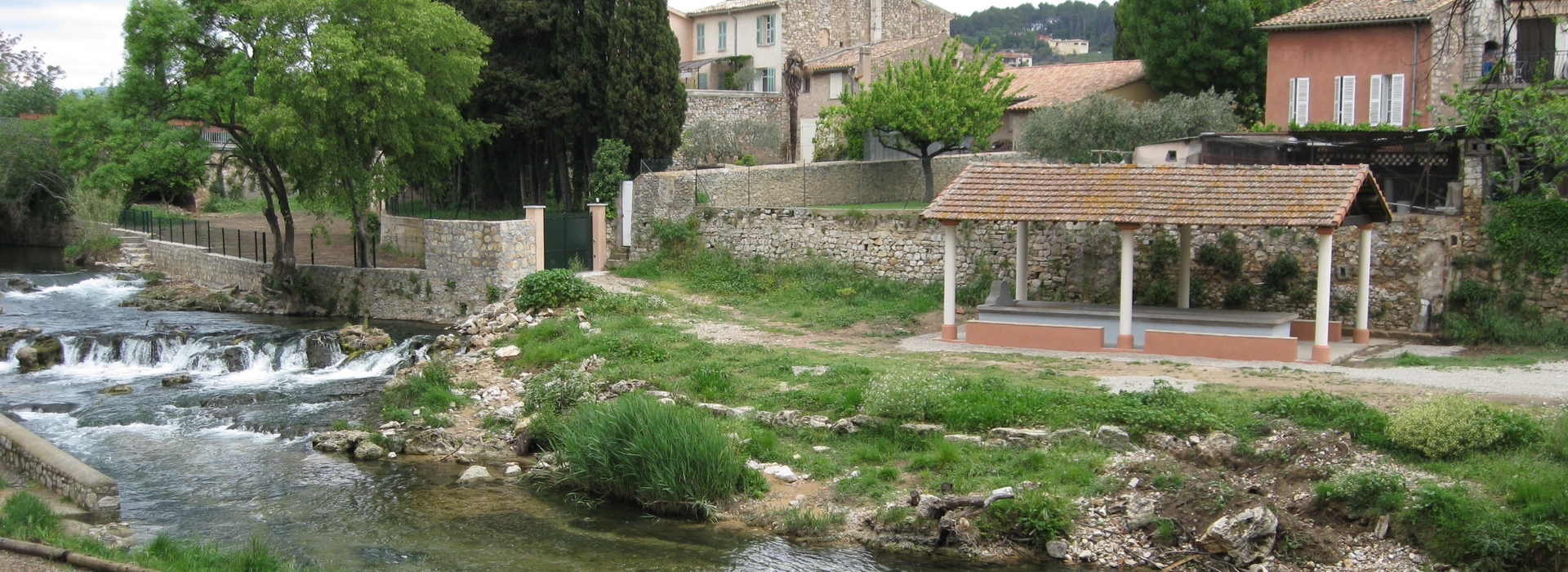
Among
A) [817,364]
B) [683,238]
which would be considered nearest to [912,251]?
[683,238]

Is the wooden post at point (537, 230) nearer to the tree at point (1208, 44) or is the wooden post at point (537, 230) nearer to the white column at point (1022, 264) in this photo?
the white column at point (1022, 264)

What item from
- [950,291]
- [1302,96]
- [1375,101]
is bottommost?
[950,291]

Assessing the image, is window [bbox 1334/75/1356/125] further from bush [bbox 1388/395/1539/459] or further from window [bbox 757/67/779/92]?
window [bbox 757/67/779/92]

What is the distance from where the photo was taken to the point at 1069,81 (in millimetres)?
38938

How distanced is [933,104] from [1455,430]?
20.9 meters

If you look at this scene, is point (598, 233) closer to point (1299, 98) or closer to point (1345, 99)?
point (1299, 98)

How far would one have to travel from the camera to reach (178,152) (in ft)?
89.1

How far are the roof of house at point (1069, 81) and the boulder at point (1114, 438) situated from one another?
22892 mm

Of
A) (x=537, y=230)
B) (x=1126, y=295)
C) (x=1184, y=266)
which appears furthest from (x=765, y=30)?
(x=1126, y=295)

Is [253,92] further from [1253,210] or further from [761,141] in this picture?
[1253,210]

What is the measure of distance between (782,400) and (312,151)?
53.1 ft

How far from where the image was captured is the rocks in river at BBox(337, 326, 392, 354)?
2403 cm

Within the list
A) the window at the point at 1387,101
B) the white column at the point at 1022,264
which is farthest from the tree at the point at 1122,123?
the white column at the point at 1022,264

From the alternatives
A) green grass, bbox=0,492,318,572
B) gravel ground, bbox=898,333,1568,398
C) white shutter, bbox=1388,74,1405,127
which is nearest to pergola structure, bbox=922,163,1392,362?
gravel ground, bbox=898,333,1568,398
